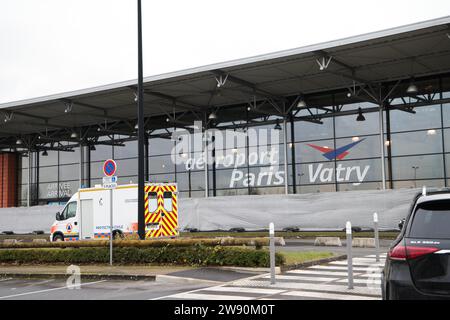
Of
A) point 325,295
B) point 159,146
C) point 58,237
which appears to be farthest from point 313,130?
point 325,295

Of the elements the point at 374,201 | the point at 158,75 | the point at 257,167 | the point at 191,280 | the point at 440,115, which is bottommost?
the point at 191,280

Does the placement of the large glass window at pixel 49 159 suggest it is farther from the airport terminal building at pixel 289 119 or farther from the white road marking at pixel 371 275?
the white road marking at pixel 371 275

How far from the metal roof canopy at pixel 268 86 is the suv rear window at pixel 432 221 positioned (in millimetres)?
17315

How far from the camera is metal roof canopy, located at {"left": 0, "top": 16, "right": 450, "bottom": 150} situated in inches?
963

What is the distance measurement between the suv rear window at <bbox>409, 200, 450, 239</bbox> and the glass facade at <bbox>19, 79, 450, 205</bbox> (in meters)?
25.5

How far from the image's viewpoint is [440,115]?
3019 cm

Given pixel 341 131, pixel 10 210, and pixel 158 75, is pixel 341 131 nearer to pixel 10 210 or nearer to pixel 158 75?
pixel 158 75

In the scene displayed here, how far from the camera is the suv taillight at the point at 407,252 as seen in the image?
5.72 m

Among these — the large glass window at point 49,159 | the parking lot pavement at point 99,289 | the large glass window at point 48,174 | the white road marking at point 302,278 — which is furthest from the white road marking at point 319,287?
the large glass window at point 49,159

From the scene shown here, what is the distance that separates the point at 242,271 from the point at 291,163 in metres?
21.9

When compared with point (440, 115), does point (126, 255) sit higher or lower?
lower

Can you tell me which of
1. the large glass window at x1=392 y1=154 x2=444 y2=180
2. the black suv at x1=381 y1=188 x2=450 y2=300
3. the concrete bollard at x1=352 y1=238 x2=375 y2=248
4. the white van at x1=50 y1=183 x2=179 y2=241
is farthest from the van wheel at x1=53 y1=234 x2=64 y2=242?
the black suv at x1=381 y1=188 x2=450 y2=300

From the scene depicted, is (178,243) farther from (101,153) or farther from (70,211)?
(101,153)
